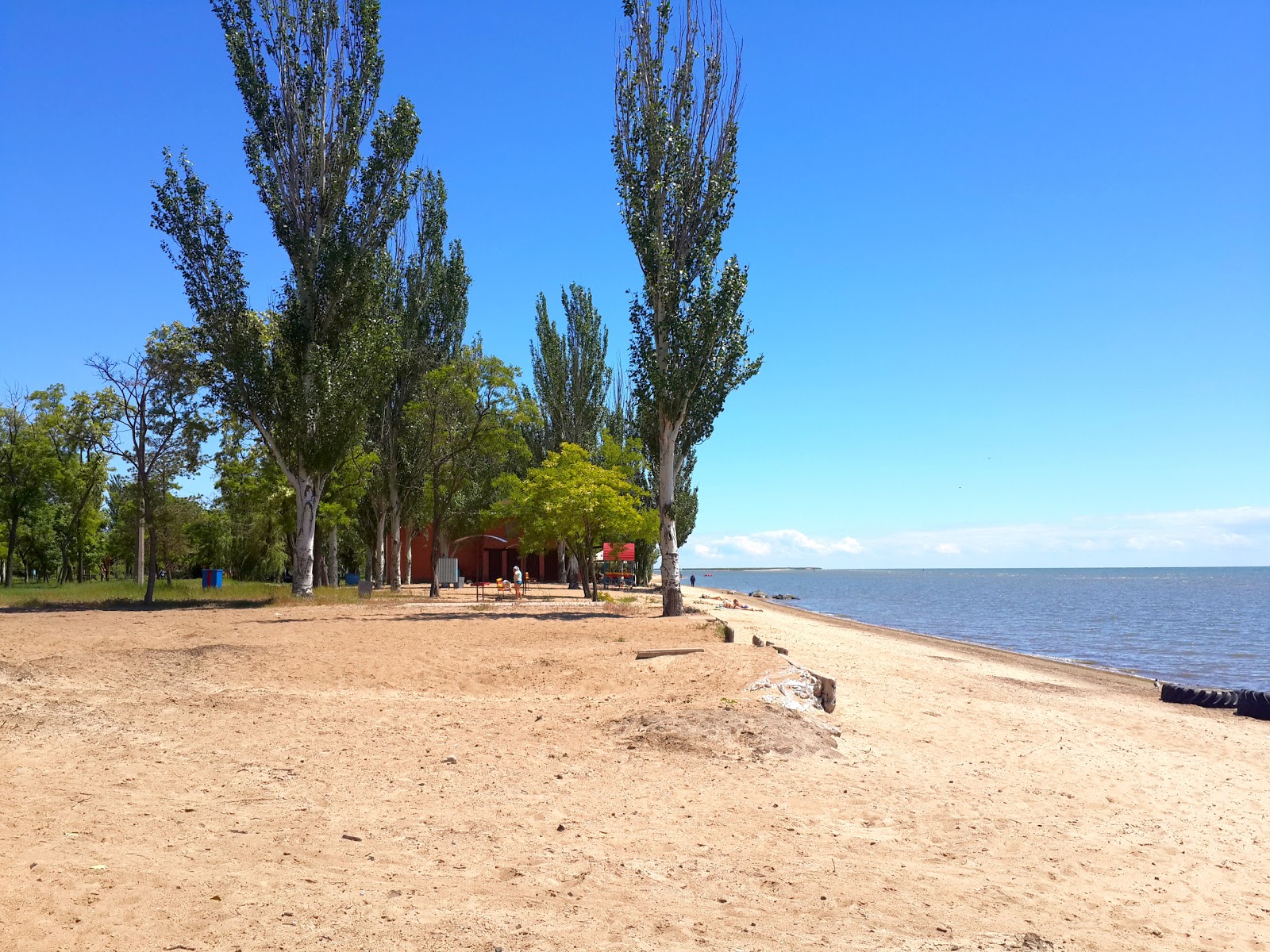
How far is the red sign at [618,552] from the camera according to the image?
40522mm

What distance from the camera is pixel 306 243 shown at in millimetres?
28641

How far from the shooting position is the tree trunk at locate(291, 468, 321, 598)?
29.4 m

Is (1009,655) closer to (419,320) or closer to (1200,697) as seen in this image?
(1200,697)

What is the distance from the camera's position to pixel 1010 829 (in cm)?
756

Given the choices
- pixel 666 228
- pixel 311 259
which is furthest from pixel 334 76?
pixel 666 228

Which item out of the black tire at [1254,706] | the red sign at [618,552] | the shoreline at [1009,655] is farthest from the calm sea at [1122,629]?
the red sign at [618,552]

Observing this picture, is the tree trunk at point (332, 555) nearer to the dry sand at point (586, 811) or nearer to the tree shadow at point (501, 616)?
the tree shadow at point (501, 616)

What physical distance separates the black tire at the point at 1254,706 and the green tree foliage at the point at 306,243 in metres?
24.9

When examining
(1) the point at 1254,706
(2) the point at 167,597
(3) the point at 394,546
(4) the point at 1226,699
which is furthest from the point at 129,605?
(1) the point at 1254,706

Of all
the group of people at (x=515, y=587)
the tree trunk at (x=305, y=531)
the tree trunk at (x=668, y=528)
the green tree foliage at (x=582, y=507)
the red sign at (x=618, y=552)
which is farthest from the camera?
the red sign at (x=618, y=552)

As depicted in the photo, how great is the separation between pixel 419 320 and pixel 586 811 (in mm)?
33752

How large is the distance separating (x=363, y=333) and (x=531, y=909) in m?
26.7

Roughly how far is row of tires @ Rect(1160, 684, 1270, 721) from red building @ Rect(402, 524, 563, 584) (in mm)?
43318

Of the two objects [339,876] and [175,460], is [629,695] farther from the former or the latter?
[175,460]
